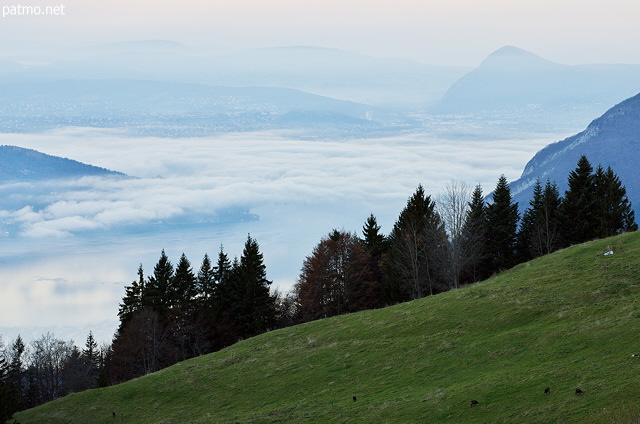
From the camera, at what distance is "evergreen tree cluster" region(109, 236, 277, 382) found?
65.8m

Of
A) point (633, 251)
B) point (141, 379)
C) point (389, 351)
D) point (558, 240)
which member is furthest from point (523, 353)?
point (558, 240)

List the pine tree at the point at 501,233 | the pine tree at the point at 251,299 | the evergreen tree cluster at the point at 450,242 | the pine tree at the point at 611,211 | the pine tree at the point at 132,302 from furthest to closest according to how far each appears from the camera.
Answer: the pine tree at the point at 132,302
the pine tree at the point at 501,233
the pine tree at the point at 251,299
the pine tree at the point at 611,211
the evergreen tree cluster at the point at 450,242

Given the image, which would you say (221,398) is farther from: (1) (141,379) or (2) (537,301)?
(2) (537,301)

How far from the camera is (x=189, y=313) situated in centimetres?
7144

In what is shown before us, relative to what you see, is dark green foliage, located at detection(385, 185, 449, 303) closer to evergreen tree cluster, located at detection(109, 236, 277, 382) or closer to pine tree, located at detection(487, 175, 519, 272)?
pine tree, located at detection(487, 175, 519, 272)

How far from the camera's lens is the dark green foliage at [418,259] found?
196 ft

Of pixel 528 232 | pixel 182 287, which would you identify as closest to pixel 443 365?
pixel 528 232

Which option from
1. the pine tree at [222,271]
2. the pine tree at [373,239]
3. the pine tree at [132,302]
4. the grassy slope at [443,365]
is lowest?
the grassy slope at [443,365]

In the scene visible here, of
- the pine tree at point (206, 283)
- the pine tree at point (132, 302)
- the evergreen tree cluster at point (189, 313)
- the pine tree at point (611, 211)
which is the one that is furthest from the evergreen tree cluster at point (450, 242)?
the pine tree at point (132, 302)

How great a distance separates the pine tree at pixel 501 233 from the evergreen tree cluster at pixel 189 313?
24.6 meters

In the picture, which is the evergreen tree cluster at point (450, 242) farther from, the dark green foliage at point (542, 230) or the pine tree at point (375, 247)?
the pine tree at point (375, 247)

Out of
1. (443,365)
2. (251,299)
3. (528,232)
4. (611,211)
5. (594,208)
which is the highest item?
(594,208)

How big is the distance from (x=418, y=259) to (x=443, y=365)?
3414 cm

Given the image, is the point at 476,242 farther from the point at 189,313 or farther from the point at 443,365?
the point at 443,365
